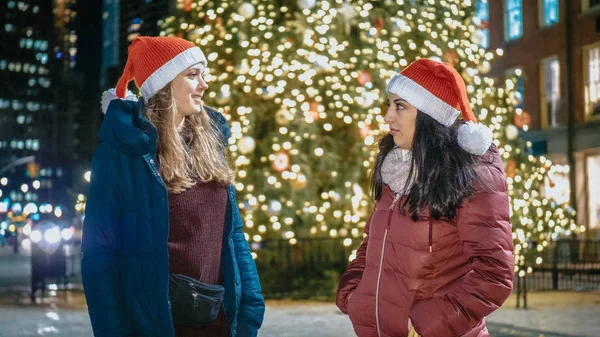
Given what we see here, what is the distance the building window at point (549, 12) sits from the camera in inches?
1096

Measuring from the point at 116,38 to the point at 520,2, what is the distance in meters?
69.2

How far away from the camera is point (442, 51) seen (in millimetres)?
14945

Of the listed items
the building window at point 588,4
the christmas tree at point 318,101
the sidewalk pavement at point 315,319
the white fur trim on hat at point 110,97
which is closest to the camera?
the white fur trim on hat at point 110,97

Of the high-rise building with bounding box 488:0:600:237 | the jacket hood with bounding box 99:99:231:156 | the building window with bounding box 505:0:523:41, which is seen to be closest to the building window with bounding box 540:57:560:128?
the high-rise building with bounding box 488:0:600:237

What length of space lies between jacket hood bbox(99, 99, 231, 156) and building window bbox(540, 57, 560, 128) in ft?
85.3

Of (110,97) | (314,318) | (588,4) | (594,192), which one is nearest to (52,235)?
(314,318)

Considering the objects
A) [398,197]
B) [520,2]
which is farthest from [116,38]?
[398,197]

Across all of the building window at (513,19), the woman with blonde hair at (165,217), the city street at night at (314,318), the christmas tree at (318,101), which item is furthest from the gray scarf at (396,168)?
the building window at (513,19)

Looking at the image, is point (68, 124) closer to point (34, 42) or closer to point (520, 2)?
point (34, 42)

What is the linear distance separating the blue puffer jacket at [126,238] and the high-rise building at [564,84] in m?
22.5

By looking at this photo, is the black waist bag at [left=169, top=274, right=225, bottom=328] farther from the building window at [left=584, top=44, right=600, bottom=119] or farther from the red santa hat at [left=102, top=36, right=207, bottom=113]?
the building window at [left=584, top=44, right=600, bottom=119]

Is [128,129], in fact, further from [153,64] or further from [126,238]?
[153,64]

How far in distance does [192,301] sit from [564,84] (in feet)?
84.0

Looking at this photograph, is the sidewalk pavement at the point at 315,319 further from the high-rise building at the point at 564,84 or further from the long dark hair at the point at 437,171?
the high-rise building at the point at 564,84
